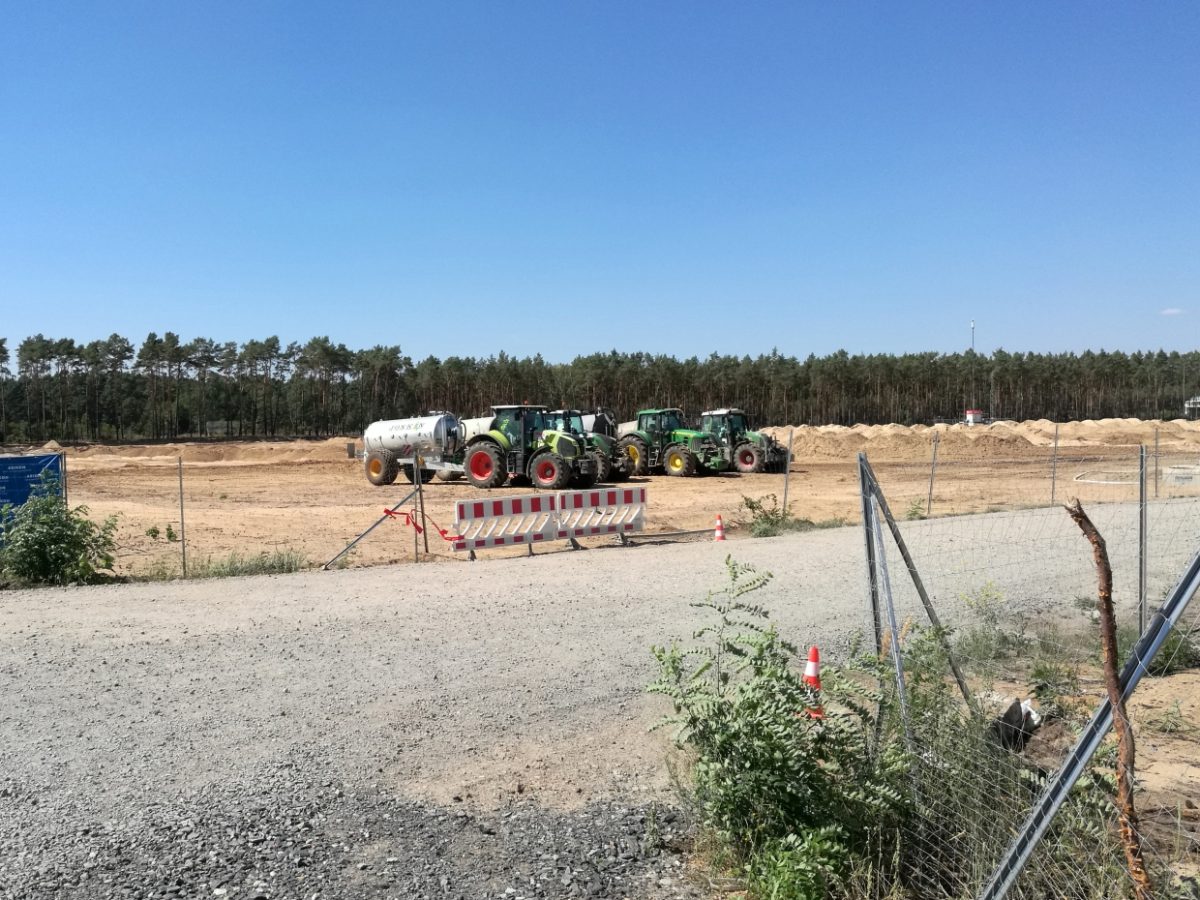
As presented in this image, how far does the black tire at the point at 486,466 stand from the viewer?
83.8ft

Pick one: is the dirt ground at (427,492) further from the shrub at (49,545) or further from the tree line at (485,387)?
the tree line at (485,387)

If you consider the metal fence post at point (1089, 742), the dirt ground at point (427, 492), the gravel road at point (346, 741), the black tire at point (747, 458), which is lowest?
the dirt ground at point (427, 492)

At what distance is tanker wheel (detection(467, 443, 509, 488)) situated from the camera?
25516 mm

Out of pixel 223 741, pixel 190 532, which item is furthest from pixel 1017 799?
pixel 190 532

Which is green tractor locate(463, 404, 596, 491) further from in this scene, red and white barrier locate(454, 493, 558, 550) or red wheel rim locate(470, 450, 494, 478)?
red and white barrier locate(454, 493, 558, 550)

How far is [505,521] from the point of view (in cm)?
1391

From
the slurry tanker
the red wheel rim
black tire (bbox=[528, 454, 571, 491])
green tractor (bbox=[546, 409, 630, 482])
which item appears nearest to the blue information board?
the slurry tanker

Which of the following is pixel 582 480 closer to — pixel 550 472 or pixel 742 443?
pixel 550 472

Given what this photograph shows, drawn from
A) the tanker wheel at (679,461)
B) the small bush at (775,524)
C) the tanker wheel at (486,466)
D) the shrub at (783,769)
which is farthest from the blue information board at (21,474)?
the tanker wheel at (679,461)

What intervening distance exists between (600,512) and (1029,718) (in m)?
9.88

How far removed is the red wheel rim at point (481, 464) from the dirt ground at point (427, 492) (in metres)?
0.69

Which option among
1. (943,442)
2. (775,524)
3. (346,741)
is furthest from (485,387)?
(346,741)

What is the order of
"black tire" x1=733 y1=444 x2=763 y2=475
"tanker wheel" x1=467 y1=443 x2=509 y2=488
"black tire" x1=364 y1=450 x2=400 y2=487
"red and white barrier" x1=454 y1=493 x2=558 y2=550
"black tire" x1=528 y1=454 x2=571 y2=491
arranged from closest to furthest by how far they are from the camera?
"red and white barrier" x1=454 y1=493 x2=558 y2=550
"black tire" x1=528 y1=454 x2=571 y2=491
"tanker wheel" x1=467 y1=443 x2=509 y2=488
"black tire" x1=364 y1=450 x2=400 y2=487
"black tire" x1=733 y1=444 x2=763 y2=475

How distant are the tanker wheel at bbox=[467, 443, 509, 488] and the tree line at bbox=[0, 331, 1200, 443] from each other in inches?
1822
